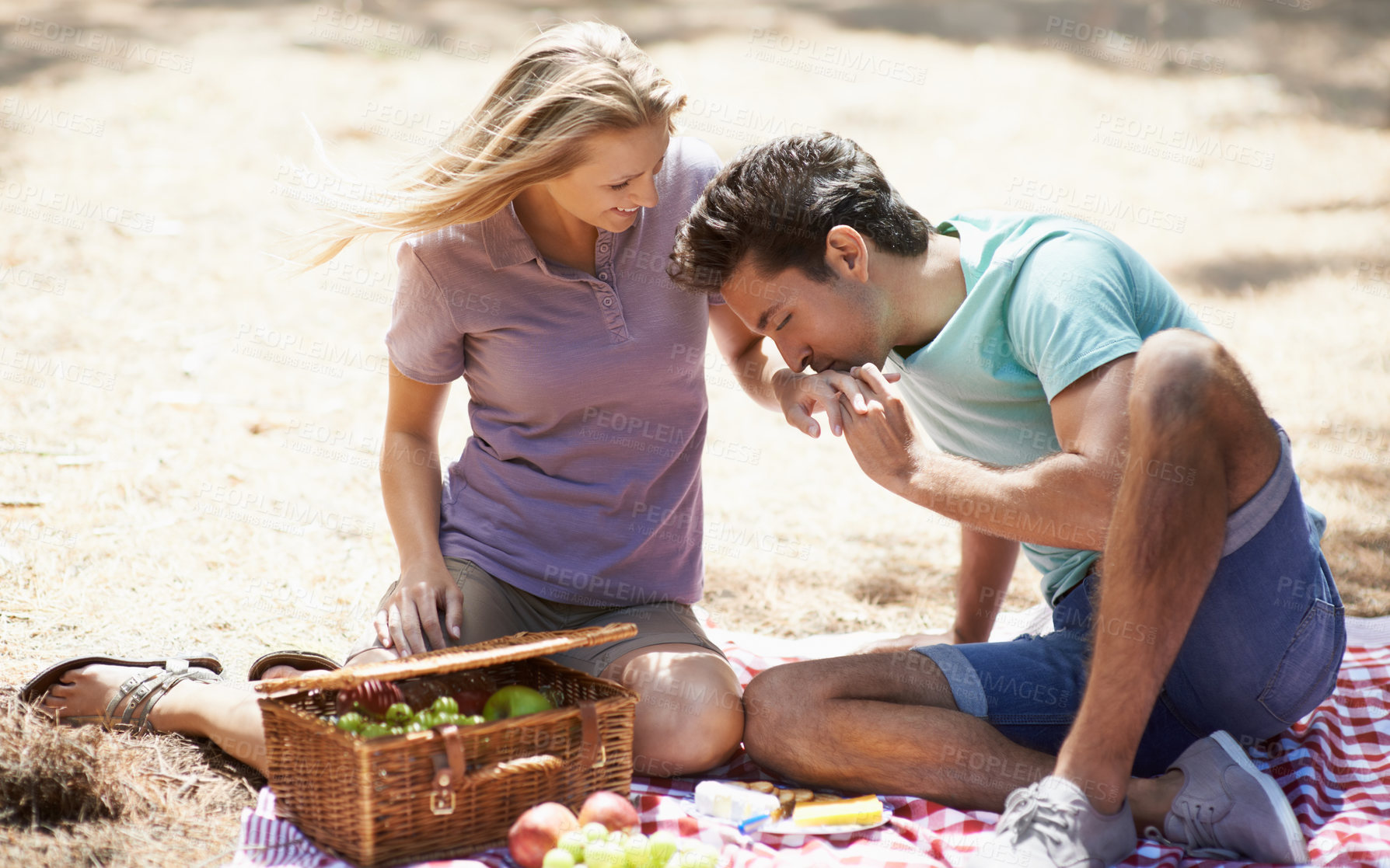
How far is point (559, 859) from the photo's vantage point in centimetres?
242

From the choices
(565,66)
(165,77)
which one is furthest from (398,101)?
(565,66)

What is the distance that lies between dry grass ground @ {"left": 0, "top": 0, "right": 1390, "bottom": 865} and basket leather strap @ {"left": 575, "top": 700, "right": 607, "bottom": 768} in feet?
2.87

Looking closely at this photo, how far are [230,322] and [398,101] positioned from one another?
4642 mm

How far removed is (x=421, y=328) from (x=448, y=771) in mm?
1242

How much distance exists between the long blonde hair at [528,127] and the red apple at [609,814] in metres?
1.48

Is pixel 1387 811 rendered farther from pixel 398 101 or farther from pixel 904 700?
pixel 398 101

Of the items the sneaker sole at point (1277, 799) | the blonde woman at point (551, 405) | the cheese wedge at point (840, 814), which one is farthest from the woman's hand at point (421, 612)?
the sneaker sole at point (1277, 799)

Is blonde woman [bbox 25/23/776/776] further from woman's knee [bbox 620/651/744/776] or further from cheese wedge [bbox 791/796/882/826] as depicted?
cheese wedge [bbox 791/796/882/826]

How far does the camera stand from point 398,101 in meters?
11.5

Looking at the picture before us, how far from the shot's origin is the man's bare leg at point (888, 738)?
9.26ft

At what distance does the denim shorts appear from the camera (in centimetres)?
264

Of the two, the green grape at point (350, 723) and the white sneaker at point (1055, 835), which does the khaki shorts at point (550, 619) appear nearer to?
the green grape at point (350, 723)

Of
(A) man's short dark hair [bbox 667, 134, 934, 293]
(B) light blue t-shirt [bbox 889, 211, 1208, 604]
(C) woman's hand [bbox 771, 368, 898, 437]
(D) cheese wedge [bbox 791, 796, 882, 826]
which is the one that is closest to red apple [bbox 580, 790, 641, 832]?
(D) cheese wedge [bbox 791, 796, 882, 826]

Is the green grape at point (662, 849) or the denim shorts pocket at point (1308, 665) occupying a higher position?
the denim shorts pocket at point (1308, 665)
